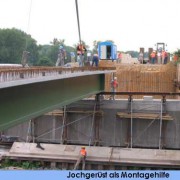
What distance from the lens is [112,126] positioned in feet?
81.9

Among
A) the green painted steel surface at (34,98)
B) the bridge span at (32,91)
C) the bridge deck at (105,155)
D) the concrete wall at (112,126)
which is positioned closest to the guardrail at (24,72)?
the bridge span at (32,91)

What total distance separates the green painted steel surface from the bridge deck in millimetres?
3819

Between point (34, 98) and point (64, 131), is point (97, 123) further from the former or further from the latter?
point (34, 98)

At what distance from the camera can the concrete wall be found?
24188 mm

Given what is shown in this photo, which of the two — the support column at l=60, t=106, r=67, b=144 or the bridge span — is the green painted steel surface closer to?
the bridge span

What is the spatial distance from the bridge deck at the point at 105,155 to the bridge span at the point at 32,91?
4.49m

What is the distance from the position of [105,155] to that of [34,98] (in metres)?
9.60

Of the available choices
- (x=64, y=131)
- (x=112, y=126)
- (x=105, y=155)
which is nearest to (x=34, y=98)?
(x=105, y=155)

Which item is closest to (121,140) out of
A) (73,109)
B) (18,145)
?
(73,109)

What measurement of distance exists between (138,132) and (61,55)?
23.9 feet

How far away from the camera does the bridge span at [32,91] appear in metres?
10.9

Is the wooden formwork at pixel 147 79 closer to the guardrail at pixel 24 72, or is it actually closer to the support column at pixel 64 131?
the support column at pixel 64 131

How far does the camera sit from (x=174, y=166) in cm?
2144

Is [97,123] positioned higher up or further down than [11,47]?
further down
